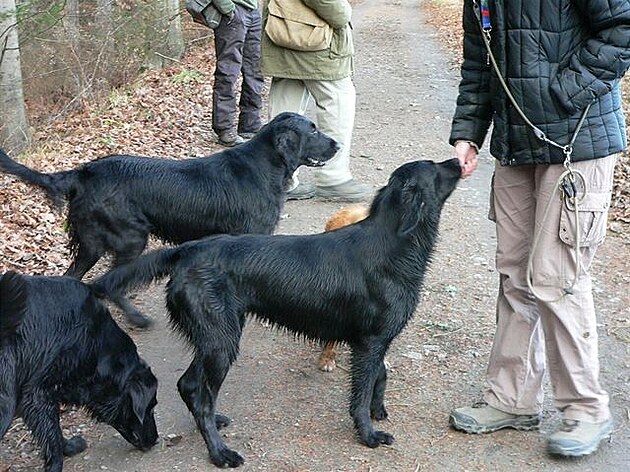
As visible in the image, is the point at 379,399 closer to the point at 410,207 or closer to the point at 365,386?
the point at 365,386

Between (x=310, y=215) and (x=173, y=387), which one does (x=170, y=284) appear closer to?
(x=173, y=387)

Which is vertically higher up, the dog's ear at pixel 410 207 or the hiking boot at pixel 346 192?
the dog's ear at pixel 410 207

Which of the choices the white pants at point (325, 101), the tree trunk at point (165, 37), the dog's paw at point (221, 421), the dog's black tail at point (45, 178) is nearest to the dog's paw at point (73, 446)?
the dog's paw at point (221, 421)

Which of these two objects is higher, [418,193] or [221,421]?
[418,193]

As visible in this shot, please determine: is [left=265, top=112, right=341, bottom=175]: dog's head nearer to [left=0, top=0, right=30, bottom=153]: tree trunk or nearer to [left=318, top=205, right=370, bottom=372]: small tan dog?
[left=318, top=205, right=370, bottom=372]: small tan dog

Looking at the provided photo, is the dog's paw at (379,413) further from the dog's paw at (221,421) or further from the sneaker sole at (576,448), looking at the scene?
the sneaker sole at (576,448)

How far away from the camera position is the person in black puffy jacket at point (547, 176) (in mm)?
3555

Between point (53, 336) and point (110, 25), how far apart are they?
10.6 m

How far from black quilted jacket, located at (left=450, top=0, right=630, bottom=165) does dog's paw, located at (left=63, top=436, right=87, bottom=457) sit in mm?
2655

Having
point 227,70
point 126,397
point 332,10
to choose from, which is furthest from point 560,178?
point 227,70

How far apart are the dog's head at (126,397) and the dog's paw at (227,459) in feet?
1.24


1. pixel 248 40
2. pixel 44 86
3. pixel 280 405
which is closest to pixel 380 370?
pixel 280 405

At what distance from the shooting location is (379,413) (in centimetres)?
446

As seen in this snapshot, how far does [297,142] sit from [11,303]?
292cm
